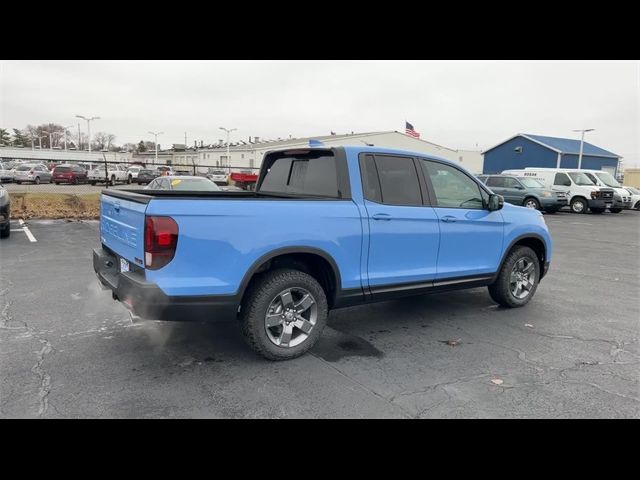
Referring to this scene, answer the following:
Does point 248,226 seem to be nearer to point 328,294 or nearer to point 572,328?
point 328,294

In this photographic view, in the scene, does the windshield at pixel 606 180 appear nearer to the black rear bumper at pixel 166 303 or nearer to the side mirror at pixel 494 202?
the side mirror at pixel 494 202

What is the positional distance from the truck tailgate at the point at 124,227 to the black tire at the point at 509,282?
4119 mm

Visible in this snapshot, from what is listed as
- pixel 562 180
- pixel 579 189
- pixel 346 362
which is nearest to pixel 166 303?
pixel 346 362

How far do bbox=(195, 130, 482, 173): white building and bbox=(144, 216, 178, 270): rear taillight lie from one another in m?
32.5

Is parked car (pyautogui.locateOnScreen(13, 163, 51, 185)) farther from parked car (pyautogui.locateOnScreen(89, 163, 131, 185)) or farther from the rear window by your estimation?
the rear window

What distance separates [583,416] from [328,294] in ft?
7.15

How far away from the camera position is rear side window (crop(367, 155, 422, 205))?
4.44m

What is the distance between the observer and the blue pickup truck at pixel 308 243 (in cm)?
336

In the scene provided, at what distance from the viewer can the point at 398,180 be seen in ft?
15.0

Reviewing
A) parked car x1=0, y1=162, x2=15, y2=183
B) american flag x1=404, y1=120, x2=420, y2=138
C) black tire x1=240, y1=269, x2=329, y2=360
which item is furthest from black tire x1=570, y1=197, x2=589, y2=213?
parked car x1=0, y1=162, x2=15, y2=183
